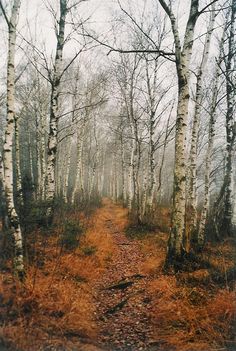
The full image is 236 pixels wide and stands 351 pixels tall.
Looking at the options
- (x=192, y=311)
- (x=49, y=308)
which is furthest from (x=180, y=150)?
(x=49, y=308)

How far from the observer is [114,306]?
5.51 metres

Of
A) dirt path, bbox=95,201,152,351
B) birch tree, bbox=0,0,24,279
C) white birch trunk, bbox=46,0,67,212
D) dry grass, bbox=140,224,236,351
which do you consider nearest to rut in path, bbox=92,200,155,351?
dirt path, bbox=95,201,152,351

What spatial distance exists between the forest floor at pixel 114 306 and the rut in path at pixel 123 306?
2cm

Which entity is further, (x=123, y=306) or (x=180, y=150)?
(x=180, y=150)

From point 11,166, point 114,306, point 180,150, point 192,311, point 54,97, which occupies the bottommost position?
point 114,306

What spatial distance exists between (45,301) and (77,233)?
433 cm

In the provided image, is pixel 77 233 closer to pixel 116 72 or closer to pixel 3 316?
pixel 3 316

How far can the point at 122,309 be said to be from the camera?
5379mm

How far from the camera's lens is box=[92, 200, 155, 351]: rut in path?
4301 mm

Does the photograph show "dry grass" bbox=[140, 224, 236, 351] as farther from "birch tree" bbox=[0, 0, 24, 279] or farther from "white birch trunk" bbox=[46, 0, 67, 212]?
"white birch trunk" bbox=[46, 0, 67, 212]

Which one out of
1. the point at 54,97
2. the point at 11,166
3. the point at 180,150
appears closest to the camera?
the point at 11,166

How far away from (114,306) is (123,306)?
0.17 meters

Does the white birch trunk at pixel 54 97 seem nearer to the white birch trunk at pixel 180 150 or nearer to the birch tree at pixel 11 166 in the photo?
the birch tree at pixel 11 166

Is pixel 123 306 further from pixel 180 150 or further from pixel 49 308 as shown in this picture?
pixel 180 150
